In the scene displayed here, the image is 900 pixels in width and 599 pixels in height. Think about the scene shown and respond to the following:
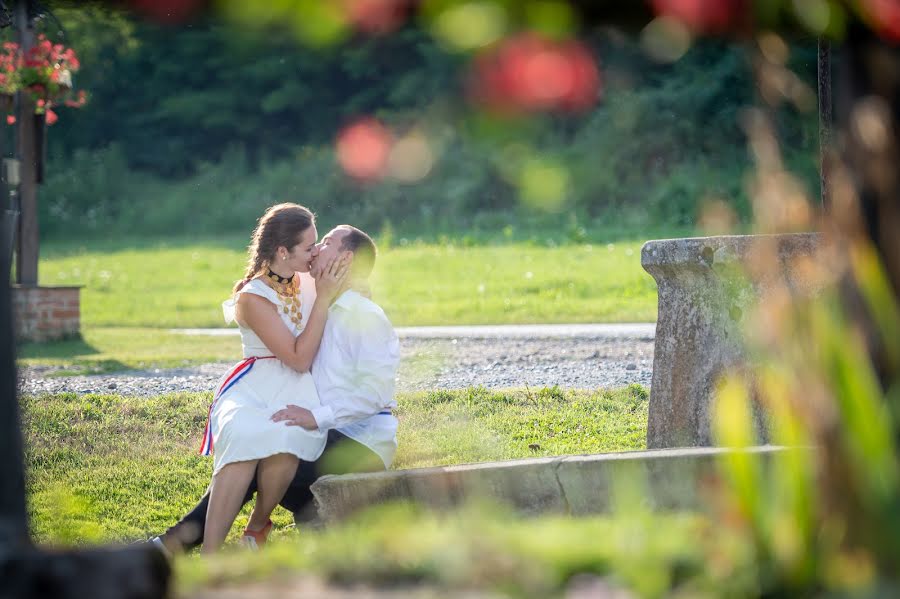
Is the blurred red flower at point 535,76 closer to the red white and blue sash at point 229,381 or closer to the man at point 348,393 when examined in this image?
the man at point 348,393

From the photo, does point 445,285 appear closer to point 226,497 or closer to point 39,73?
point 39,73

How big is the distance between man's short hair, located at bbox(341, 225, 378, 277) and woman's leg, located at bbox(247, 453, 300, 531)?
36.7 inches

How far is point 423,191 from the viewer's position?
29156 mm

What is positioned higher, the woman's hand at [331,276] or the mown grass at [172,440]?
the woman's hand at [331,276]

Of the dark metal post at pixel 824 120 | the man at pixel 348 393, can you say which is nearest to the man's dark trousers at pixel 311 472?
the man at pixel 348 393

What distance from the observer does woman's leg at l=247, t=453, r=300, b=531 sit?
491 cm

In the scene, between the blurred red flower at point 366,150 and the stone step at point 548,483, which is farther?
the stone step at point 548,483

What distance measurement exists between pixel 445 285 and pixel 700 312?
12128 millimetres

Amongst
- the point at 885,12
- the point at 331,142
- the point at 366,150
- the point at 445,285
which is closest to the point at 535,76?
the point at 366,150

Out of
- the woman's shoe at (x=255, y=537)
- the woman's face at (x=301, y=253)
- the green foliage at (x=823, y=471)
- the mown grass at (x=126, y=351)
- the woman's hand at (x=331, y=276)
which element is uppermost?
the woman's face at (x=301, y=253)

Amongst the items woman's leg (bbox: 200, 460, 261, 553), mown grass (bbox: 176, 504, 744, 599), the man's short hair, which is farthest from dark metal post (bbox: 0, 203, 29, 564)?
the man's short hair

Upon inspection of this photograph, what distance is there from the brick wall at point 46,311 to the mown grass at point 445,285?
1877 millimetres

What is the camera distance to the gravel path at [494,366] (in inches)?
355

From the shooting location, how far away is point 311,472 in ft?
16.3
